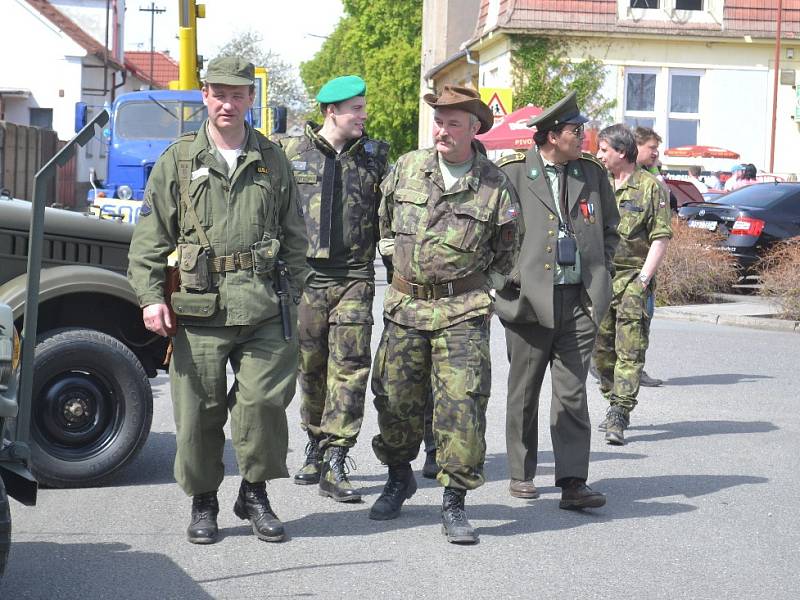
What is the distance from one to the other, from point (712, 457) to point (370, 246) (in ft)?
9.13

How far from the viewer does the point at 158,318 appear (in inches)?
227

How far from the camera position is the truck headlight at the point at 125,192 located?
1700 centimetres

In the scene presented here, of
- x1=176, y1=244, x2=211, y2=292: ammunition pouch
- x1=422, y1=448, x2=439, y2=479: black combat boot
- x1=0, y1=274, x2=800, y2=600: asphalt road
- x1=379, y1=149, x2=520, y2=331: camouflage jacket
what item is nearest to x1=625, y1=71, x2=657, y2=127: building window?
x1=0, y1=274, x2=800, y2=600: asphalt road

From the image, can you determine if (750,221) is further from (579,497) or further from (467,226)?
(467,226)

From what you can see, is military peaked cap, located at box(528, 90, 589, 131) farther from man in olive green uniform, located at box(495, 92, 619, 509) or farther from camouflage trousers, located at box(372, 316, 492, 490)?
camouflage trousers, located at box(372, 316, 492, 490)

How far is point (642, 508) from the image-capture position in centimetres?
695

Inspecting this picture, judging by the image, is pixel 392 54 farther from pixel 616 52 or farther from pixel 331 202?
pixel 331 202

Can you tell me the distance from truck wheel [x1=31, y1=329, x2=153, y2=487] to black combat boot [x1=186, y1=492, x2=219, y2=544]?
3.88 ft

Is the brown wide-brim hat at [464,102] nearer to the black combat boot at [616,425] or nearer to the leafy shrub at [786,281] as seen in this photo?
the black combat boot at [616,425]

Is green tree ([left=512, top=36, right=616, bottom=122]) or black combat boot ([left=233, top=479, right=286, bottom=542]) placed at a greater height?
green tree ([left=512, top=36, right=616, bottom=122])

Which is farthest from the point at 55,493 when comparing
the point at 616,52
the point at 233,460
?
the point at 616,52

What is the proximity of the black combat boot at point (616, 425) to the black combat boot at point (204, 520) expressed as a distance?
3.49 m

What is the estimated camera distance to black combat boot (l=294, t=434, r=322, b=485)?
7270mm

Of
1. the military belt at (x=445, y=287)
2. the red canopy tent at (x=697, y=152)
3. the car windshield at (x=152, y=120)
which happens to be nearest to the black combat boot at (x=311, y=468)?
the military belt at (x=445, y=287)
